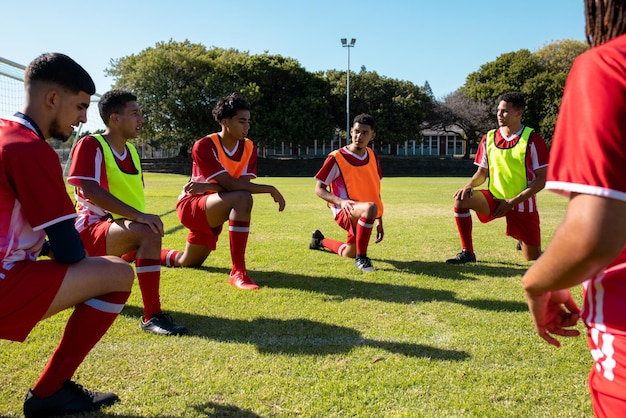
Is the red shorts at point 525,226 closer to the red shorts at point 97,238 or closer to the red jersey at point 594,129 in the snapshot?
the red shorts at point 97,238

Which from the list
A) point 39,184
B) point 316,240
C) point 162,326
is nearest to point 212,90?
point 316,240

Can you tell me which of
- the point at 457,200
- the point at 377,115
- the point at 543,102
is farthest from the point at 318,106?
the point at 457,200

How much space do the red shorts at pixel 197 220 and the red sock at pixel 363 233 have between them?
177 cm

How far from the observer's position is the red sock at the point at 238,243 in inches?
208

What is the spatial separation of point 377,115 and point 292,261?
40.0 m

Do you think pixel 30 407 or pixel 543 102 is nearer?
pixel 30 407

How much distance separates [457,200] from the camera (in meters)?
6.62

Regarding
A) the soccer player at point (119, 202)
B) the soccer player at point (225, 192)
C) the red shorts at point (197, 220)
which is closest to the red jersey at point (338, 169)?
the soccer player at point (225, 192)

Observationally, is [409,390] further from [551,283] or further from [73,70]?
[73,70]

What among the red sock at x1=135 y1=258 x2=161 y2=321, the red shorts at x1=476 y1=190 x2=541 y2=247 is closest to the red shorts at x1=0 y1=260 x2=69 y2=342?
the red sock at x1=135 y1=258 x2=161 y2=321

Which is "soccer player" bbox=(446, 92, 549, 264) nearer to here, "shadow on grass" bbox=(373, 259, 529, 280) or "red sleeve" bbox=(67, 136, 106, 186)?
"shadow on grass" bbox=(373, 259, 529, 280)

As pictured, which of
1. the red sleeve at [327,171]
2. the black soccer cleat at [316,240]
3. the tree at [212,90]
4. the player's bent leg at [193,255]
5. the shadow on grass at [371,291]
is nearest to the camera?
the shadow on grass at [371,291]

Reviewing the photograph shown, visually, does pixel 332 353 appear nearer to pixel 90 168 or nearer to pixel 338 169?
pixel 90 168

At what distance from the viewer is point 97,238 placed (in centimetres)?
408
